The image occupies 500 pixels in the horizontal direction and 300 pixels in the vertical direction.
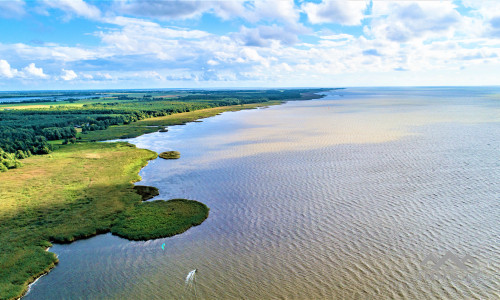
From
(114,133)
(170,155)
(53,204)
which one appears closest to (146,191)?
(53,204)

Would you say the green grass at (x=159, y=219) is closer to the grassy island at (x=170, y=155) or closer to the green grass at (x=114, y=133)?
the grassy island at (x=170, y=155)

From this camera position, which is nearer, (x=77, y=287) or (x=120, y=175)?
(x=77, y=287)

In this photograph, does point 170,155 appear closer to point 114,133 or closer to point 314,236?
point 314,236

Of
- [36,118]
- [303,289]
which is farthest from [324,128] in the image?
[36,118]

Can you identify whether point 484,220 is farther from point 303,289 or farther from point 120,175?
point 120,175

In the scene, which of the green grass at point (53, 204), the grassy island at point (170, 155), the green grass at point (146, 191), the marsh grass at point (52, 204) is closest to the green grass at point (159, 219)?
the green grass at point (53, 204)
